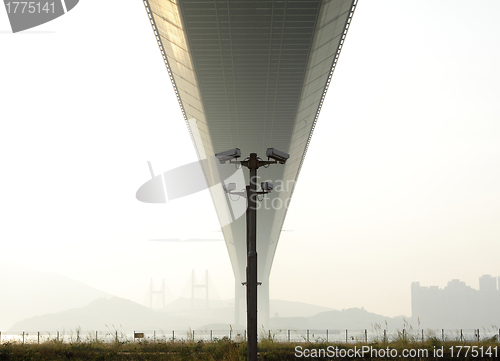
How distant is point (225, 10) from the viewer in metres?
18.8

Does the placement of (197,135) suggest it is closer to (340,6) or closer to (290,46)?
(290,46)

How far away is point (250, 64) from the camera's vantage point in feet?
77.4

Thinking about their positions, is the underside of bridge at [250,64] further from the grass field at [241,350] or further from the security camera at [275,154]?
the grass field at [241,350]

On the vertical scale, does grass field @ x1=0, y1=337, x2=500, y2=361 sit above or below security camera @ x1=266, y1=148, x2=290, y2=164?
below

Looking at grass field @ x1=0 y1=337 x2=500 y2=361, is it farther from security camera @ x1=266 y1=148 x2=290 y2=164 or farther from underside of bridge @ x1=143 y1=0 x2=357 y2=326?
underside of bridge @ x1=143 y1=0 x2=357 y2=326

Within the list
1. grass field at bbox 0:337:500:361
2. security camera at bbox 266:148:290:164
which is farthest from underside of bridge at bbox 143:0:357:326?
grass field at bbox 0:337:500:361

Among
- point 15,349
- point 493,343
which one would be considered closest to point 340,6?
point 493,343

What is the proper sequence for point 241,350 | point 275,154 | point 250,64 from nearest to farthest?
point 275,154, point 241,350, point 250,64

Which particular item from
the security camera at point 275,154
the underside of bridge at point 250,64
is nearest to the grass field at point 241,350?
the security camera at point 275,154

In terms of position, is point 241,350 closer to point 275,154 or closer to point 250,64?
point 275,154

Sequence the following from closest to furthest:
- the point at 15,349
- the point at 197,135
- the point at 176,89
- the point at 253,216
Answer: the point at 253,216 → the point at 15,349 → the point at 176,89 → the point at 197,135

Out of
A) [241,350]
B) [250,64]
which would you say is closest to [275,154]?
[241,350]

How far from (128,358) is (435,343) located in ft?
38.1

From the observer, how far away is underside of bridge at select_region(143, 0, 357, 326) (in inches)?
740
